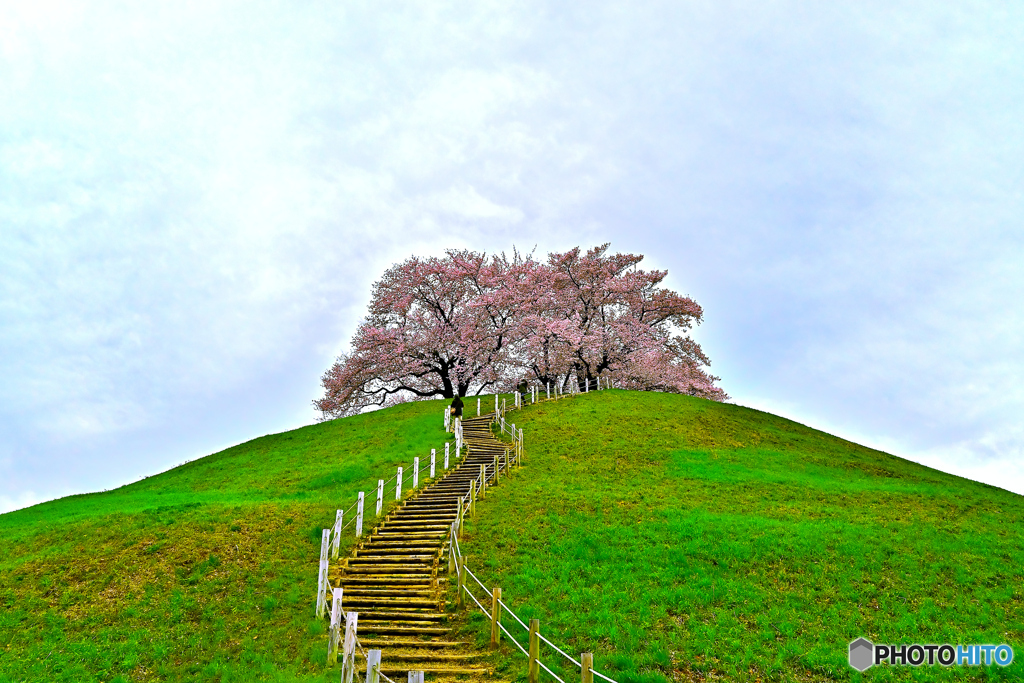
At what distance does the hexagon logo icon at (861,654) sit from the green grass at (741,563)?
8.9 inches

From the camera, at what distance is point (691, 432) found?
132 ft

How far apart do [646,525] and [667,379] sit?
115ft

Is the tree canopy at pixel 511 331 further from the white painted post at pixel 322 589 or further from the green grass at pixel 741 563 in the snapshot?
the white painted post at pixel 322 589

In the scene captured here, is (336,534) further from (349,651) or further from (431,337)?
(431,337)

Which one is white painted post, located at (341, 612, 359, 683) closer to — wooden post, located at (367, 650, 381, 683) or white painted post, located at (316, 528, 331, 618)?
wooden post, located at (367, 650, 381, 683)

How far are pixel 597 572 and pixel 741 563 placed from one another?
4.71 meters

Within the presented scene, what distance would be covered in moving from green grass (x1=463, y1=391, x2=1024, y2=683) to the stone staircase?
39.6 inches

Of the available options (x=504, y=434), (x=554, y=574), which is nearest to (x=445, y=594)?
(x=554, y=574)

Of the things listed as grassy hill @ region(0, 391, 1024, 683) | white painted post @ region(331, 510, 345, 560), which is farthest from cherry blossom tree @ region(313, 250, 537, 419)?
white painted post @ region(331, 510, 345, 560)

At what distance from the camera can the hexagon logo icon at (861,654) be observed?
14.2 m

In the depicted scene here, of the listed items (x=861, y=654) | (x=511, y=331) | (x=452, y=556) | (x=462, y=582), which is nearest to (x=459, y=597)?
(x=462, y=582)

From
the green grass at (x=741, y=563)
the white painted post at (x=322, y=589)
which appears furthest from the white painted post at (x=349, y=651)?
the white painted post at (x=322, y=589)

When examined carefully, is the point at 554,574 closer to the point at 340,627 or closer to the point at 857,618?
the point at 340,627

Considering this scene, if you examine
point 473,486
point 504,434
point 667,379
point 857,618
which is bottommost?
point 857,618
